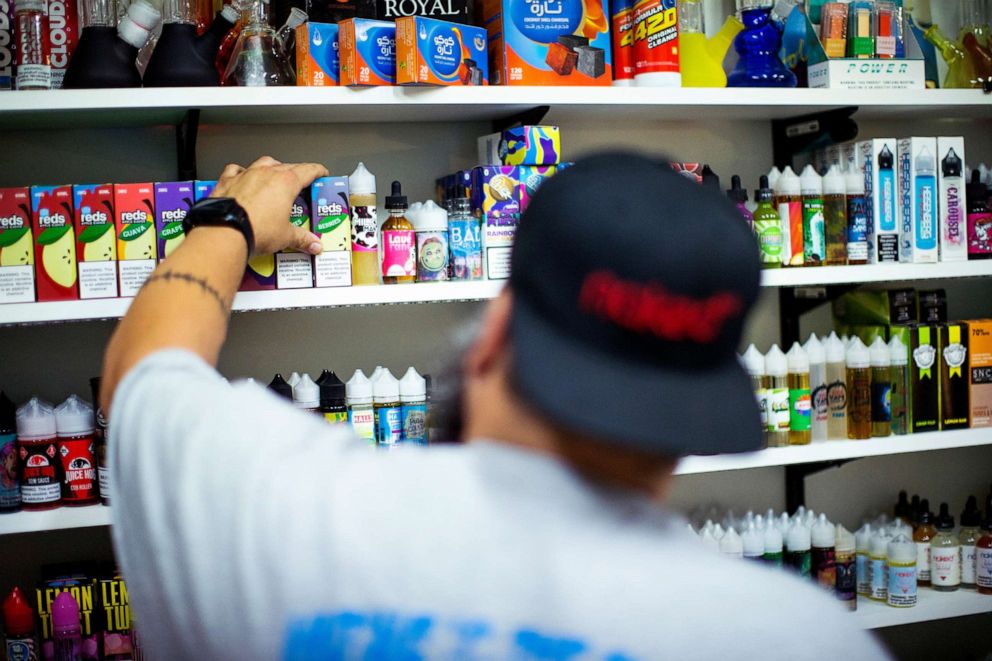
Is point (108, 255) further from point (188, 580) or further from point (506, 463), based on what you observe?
point (506, 463)

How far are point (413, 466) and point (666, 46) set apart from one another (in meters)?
1.69

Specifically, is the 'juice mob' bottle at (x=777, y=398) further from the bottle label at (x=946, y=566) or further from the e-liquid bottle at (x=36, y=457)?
the e-liquid bottle at (x=36, y=457)

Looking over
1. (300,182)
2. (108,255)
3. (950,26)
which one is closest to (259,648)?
(300,182)

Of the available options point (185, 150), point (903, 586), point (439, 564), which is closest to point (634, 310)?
point (439, 564)

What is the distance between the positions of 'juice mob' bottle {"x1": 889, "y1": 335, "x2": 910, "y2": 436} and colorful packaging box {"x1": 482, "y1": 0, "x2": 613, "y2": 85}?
96 centimetres

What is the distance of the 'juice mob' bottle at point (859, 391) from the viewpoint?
242 centimetres

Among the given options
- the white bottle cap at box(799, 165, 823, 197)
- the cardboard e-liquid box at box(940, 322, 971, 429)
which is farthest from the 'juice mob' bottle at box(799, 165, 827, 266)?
the cardboard e-liquid box at box(940, 322, 971, 429)

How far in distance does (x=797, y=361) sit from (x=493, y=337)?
1742mm

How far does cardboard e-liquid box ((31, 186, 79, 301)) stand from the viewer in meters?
1.89

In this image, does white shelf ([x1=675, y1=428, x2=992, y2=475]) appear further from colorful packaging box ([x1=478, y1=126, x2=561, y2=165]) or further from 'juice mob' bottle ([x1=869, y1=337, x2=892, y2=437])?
colorful packaging box ([x1=478, y1=126, x2=561, y2=165])

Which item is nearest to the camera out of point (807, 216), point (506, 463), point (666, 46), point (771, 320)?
point (506, 463)

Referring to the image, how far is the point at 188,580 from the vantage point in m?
0.77

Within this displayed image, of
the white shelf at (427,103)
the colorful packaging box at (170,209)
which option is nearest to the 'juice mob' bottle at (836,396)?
the white shelf at (427,103)

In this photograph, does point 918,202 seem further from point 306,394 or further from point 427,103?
point 306,394
